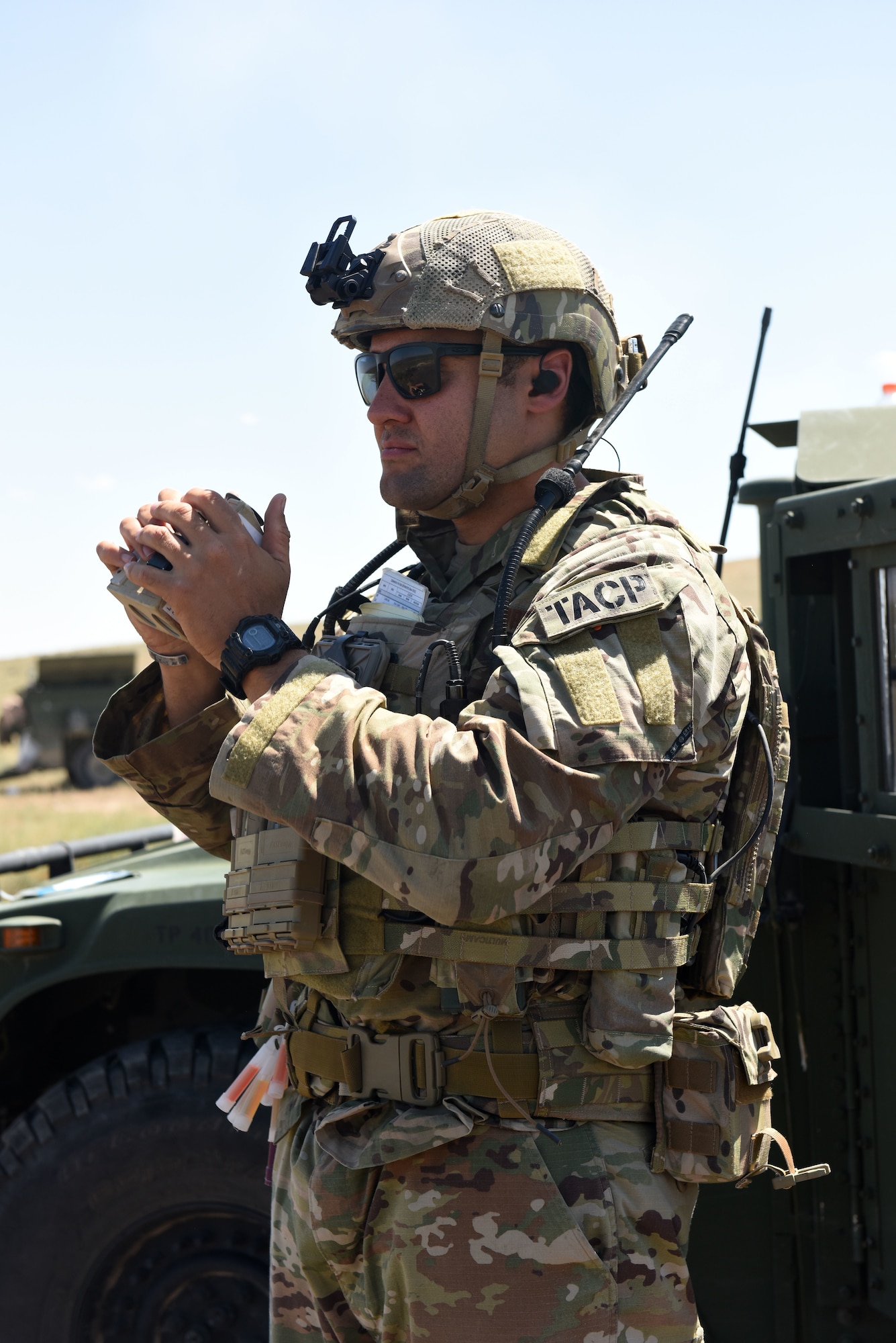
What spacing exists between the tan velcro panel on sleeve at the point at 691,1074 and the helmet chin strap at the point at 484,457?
0.99m

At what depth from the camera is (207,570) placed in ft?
6.82

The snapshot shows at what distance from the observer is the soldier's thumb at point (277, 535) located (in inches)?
85.3

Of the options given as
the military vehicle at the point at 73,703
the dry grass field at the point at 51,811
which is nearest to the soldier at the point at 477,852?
Answer: the dry grass field at the point at 51,811

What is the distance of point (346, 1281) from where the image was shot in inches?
83.0

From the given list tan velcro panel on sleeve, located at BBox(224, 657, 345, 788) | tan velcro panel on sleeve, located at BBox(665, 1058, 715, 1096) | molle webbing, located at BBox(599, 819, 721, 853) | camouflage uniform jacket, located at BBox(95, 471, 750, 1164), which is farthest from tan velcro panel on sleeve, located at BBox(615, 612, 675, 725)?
tan velcro panel on sleeve, located at BBox(665, 1058, 715, 1096)

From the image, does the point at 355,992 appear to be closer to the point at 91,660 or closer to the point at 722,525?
the point at 722,525

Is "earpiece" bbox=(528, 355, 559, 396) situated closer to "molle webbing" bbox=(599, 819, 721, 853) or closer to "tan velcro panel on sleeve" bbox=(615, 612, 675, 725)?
"tan velcro panel on sleeve" bbox=(615, 612, 675, 725)

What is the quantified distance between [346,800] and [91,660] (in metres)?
23.1

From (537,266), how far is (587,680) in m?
0.84

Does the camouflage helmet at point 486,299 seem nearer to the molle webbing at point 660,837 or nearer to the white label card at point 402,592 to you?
the white label card at point 402,592

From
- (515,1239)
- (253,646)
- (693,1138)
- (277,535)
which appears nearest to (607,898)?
(693,1138)

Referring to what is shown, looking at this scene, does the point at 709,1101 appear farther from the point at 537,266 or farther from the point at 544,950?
the point at 537,266

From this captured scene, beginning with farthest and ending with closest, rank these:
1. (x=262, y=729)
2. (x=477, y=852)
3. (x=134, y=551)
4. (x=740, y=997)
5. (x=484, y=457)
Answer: (x=740, y=997) < (x=484, y=457) < (x=134, y=551) < (x=262, y=729) < (x=477, y=852)

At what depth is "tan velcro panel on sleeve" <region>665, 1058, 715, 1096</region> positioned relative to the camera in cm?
205
